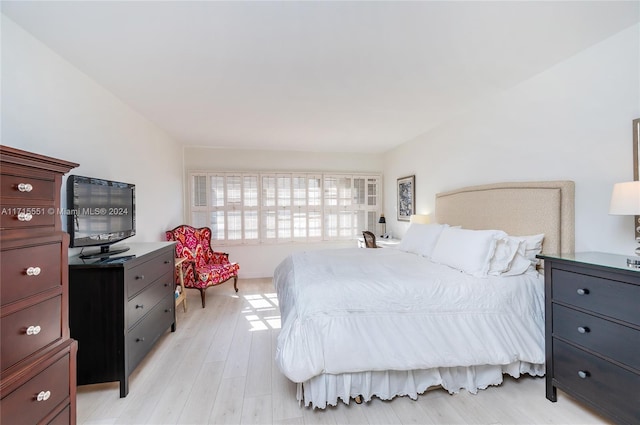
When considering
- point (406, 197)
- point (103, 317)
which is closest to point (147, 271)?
point (103, 317)

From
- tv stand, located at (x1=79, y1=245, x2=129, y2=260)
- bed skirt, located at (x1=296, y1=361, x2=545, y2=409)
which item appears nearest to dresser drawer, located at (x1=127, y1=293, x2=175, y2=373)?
tv stand, located at (x1=79, y1=245, x2=129, y2=260)

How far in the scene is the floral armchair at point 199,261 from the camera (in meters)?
3.65

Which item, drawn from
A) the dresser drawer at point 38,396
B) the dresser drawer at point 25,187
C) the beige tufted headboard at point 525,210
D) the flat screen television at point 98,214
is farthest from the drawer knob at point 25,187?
the beige tufted headboard at point 525,210

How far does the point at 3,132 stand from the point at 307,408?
2462 millimetres

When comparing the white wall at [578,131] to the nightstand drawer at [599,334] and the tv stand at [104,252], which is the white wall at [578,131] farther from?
the tv stand at [104,252]

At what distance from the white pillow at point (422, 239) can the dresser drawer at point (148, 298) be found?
2582 mm

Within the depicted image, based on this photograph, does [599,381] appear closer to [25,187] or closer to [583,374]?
[583,374]

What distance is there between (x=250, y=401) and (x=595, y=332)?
212 cm

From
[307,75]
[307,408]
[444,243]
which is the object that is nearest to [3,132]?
[307,75]

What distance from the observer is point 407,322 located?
6.19 feet

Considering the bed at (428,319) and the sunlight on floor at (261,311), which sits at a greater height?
the bed at (428,319)

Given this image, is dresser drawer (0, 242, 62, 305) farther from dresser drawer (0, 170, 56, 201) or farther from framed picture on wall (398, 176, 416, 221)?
framed picture on wall (398, 176, 416, 221)

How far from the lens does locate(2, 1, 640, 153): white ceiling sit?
1591 millimetres

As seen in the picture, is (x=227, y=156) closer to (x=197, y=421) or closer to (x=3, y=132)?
(x=3, y=132)
